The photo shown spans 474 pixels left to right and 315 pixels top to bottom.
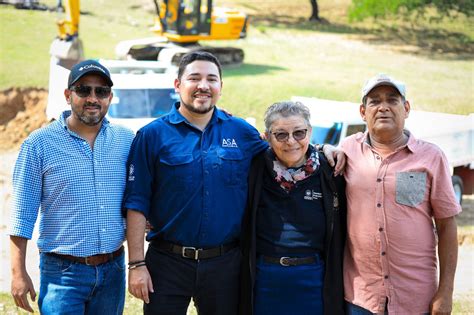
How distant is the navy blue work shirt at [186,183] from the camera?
13.6 ft

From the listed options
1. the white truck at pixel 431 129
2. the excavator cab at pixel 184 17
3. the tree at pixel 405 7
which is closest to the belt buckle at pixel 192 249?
the white truck at pixel 431 129

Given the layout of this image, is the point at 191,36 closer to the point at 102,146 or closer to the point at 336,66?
the point at 336,66

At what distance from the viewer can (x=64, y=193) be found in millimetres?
4055

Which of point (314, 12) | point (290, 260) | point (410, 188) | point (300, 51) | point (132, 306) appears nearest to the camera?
point (410, 188)

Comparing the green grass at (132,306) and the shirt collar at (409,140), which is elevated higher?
the shirt collar at (409,140)

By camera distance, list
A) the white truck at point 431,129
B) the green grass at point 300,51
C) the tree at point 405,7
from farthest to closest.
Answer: the tree at point 405,7
the green grass at point 300,51
the white truck at point 431,129

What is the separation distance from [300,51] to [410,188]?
2671cm

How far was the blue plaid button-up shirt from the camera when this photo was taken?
404 centimetres

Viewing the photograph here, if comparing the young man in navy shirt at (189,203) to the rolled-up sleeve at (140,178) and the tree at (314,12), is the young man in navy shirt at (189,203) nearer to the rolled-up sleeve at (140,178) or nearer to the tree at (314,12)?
the rolled-up sleeve at (140,178)

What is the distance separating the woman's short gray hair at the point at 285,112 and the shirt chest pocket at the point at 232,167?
24 centimetres

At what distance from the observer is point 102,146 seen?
13.7ft

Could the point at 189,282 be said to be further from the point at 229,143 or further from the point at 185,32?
the point at 185,32

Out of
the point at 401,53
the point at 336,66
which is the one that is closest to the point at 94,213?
the point at 336,66

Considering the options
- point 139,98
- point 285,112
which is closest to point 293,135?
point 285,112
